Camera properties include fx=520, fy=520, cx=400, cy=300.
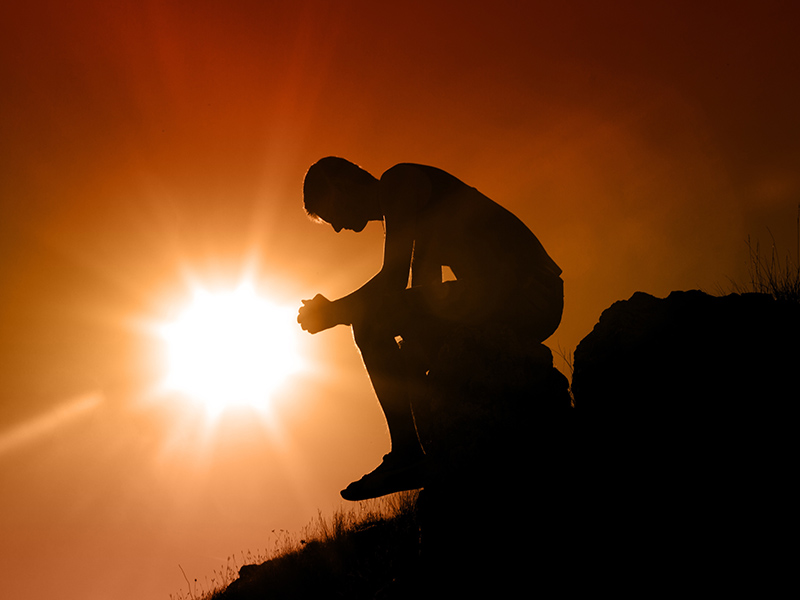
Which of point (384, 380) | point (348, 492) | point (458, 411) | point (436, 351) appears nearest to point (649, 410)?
point (458, 411)

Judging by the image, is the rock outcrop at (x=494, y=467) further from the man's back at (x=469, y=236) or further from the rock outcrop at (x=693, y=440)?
the man's back at (x=469, y=236)

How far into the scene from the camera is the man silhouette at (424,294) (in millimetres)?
2582

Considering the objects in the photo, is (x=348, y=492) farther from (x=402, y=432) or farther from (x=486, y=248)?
(x=486, y=248)

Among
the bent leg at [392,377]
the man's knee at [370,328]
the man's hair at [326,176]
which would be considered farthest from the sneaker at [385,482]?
the man's hair at [326,176]

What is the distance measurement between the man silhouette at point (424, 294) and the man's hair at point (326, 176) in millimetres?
369

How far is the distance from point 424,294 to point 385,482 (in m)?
0.92

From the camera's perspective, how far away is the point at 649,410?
2004 millimetres

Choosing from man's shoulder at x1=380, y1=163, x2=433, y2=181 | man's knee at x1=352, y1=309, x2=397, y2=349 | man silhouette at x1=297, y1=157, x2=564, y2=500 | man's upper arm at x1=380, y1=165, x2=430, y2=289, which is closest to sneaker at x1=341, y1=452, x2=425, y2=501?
man silhouette at x1=297, y1=157, x2=564, y2=500

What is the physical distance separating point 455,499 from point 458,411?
1.22 feet

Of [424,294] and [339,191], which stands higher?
[339,191]

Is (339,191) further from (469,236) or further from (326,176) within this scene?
(469,236)

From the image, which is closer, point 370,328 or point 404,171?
point 370,328

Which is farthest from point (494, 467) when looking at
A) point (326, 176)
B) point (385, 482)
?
point (326, 176)

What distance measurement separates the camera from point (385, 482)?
2.44 m
